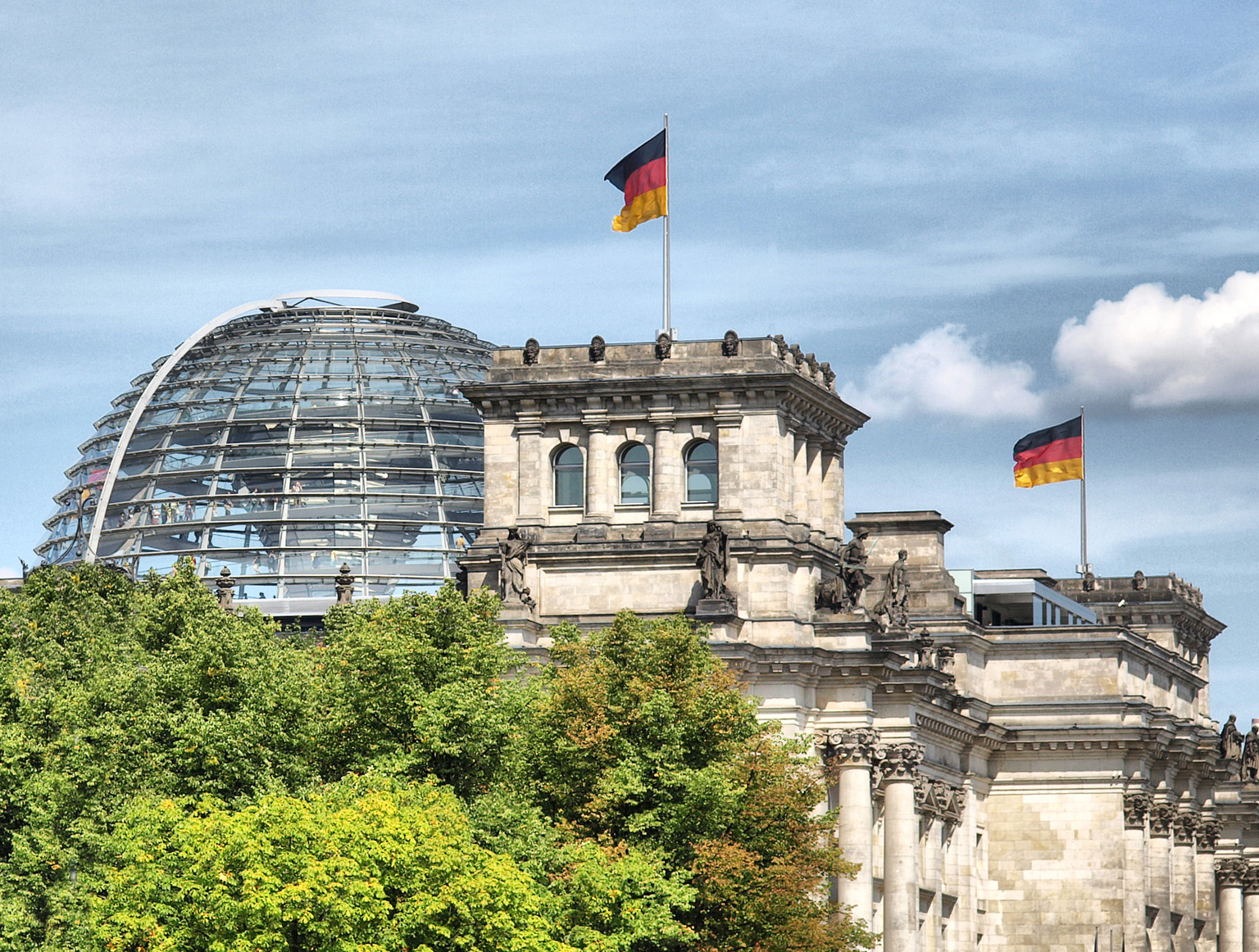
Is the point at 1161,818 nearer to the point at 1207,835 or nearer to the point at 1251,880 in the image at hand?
the point at 1207,835

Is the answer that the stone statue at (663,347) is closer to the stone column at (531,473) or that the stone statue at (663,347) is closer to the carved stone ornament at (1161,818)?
the stone column at (531,473)

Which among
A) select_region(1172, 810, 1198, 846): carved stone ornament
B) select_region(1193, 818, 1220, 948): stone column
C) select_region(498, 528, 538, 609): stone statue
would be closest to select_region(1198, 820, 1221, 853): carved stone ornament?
select_region(1193, 818, 1220, 948): stone column

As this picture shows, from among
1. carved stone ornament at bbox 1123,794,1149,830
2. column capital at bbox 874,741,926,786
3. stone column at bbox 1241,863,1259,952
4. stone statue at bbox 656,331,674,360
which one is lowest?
stone column at bbox 1241,863,1259,952

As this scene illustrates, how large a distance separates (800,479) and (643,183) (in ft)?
43.5

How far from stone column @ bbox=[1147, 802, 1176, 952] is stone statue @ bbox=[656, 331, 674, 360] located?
36.1 m

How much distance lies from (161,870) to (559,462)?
129ft

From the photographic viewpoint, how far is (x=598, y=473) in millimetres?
102375

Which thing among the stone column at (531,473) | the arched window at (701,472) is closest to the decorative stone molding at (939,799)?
the arched window at (701,472)

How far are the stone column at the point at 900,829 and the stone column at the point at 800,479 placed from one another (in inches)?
376

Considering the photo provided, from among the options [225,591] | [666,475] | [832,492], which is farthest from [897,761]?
[225,591]

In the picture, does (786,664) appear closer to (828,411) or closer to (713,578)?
(713,578)

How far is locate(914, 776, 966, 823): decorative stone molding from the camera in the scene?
107562 mm

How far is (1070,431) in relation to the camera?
452 ft

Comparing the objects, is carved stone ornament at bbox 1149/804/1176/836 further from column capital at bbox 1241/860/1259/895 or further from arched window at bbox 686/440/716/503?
arched window at bbox 686/440/716/503
